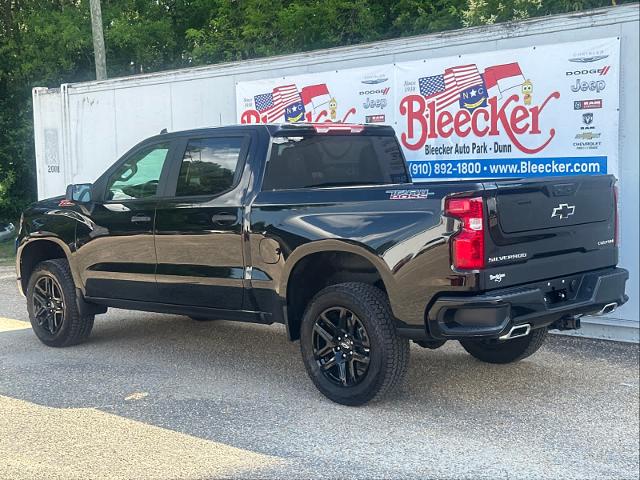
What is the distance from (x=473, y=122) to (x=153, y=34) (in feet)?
52.3

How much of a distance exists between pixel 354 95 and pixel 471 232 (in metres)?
4.67

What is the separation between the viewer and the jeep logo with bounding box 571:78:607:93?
734cm

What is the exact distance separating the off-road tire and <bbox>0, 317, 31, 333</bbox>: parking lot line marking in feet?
3.57

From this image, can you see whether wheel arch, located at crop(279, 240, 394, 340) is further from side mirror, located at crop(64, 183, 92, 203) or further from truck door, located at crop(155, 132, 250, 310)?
side mirror, located at crop(64, 183, 92, 203)

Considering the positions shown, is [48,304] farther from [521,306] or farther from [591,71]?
[591,71]

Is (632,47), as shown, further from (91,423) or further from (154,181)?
(91,423)

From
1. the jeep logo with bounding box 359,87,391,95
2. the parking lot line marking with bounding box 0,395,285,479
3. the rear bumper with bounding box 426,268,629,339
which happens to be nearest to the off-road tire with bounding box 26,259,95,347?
the parking lot line marking with bounding box 0,395,285,479

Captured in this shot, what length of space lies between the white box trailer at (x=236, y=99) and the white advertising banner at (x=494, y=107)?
10cm

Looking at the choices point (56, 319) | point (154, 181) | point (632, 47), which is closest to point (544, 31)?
point (632, 47)

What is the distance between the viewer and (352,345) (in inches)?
219

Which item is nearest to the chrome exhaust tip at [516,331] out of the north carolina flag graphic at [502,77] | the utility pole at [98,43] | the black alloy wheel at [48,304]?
the north carolina flag graphic at [502,77]

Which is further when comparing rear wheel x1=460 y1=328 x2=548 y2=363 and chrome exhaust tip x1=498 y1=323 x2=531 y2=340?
rear wheel x1=460 y1=328 x2=548 y2=363

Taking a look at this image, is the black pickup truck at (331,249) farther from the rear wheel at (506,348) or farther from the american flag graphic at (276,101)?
the american flag graphic at (276,101)

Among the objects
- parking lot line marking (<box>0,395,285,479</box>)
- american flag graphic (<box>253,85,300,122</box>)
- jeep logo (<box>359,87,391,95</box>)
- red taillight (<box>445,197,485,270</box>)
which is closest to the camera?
parking lot line marking (<box>0,395,285,479</box>)
